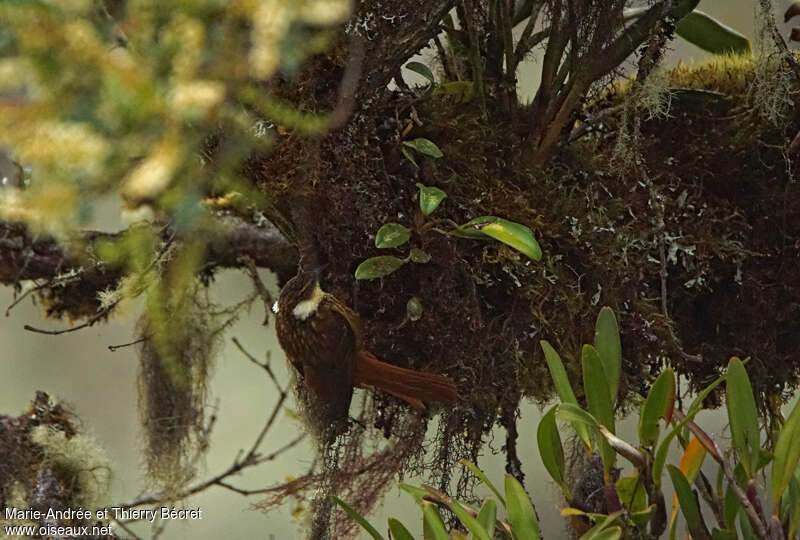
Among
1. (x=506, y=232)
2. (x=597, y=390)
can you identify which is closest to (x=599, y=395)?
(x=597, y=390)

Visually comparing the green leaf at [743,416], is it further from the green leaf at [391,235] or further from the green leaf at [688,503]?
the green leaf at [391,235]

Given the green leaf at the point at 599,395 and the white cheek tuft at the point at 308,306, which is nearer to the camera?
the green leaf at the point at 599,395

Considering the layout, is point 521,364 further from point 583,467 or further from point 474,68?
point 474,68

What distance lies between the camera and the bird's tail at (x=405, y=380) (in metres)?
1.13

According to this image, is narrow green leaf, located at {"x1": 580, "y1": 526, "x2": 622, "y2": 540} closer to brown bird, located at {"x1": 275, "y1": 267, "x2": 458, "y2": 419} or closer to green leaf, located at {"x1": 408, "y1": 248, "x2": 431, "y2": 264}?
brown bird, located at {"x1": 275, "y1": 267, "x2": 458, "y2": 419}

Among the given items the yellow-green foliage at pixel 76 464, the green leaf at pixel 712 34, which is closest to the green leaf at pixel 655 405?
the green leaf at pixel 712 34

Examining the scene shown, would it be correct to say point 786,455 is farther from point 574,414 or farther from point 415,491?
point 415,491

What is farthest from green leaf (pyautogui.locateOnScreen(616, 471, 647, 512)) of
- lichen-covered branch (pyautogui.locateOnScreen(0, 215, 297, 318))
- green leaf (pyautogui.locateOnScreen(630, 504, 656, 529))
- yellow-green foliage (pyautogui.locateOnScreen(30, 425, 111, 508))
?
yellow-green foliage (pyautogui.locateOnScreen(30, 425, 111, 508))

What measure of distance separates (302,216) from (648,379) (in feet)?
1.77

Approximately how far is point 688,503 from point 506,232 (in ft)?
1.25

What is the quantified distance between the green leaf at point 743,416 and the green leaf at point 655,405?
64 mm

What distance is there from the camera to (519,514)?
0.96m

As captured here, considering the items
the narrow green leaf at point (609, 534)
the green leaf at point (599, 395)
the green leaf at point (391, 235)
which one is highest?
the green leaf at point (391, 235)

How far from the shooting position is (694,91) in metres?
1.24
